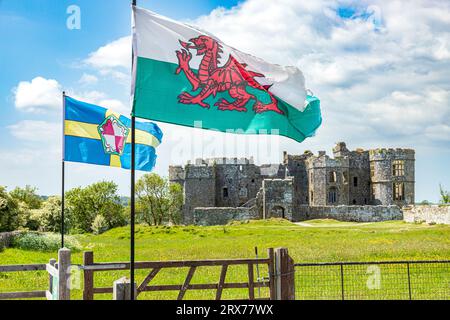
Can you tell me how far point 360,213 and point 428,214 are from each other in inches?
561

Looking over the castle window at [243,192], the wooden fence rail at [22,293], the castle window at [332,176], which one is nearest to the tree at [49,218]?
the castle window at [243,192]

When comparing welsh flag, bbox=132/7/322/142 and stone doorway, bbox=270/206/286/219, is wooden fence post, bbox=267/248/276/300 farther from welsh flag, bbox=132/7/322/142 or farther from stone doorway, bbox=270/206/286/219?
stone doorway, bbox=270/206/286/219

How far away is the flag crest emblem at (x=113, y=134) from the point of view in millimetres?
20438

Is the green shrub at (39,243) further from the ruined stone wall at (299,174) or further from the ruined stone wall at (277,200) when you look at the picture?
the ruined stone wall at (299,174)

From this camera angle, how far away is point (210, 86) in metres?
12.2

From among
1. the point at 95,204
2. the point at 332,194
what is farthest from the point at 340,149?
the point at 95,204

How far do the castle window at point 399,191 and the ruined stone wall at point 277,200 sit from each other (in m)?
19.0

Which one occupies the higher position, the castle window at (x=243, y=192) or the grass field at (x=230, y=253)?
the castle window at (x=243, y=192)

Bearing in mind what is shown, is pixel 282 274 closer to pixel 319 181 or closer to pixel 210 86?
pixel 210 86

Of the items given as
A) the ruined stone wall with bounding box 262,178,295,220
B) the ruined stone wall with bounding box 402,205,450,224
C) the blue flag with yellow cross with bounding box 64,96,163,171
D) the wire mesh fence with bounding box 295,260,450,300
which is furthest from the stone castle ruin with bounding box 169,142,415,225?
the blue flag with yellow cross with bounding box 64,96,163,171

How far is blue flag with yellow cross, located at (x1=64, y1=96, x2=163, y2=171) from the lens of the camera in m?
20.0

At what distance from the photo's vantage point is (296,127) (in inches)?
504
